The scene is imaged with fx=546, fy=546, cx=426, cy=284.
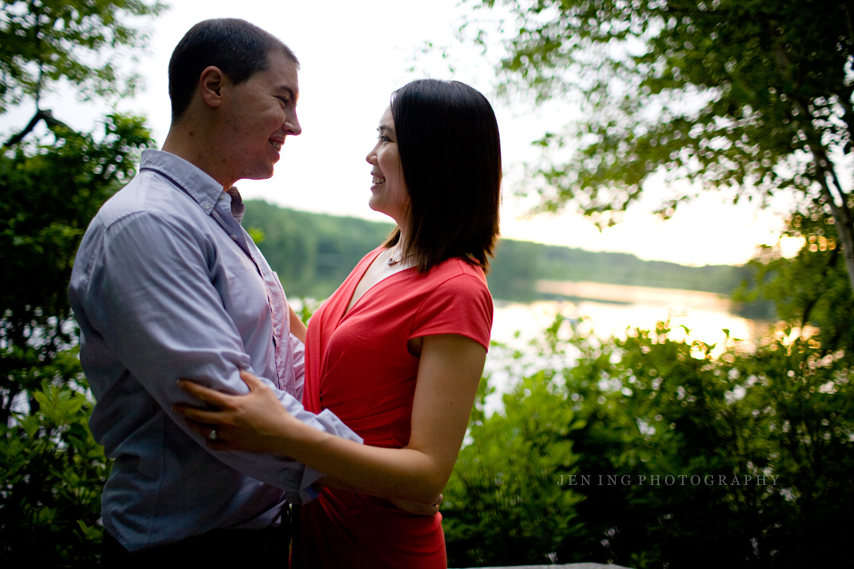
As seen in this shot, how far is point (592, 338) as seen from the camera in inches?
132

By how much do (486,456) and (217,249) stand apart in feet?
6.33

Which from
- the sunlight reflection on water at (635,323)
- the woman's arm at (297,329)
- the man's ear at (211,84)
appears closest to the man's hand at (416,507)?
the woman's arm at (297,329)

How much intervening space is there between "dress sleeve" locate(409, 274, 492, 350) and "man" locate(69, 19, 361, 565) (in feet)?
0.94

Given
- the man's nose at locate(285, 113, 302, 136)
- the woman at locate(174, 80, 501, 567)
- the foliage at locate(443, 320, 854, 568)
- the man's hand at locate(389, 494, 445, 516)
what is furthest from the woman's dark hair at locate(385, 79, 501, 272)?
the foliage at locate(443, 320, 854, 568)

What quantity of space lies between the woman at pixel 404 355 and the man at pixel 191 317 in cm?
7

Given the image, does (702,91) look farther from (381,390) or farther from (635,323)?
(381,390)

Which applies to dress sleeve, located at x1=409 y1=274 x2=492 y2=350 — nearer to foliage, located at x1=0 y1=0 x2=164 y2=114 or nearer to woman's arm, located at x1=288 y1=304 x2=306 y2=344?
woman's arm, located at x1=288 y1=304 x2=306 y2=344

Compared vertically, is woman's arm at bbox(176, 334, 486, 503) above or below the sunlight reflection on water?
below

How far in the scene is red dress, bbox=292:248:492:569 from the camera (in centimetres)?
126

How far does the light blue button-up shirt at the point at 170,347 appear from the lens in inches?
38.1

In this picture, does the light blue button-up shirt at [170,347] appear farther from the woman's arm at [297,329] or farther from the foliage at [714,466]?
the foliage at [714,466]

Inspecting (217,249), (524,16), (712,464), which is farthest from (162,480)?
(524,16)

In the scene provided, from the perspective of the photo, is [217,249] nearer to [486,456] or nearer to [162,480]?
[162,480]

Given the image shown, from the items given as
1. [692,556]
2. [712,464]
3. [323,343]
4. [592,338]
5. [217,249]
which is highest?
[592,338]
